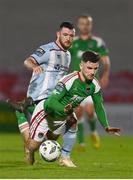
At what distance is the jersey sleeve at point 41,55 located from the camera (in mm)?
11094

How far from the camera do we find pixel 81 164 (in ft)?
37.5

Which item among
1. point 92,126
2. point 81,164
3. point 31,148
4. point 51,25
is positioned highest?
point 51,25

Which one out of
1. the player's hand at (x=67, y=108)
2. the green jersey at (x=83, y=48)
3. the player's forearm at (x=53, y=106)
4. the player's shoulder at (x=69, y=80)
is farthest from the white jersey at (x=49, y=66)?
the green jersey at (x=83, y=48)

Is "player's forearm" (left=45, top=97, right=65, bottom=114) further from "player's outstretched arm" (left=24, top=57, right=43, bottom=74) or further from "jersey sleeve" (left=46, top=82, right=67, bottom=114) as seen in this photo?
"player's outstretched arm" (left=24, top=57, right=43, bottom=74)

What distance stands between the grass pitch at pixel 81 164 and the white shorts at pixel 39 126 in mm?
358

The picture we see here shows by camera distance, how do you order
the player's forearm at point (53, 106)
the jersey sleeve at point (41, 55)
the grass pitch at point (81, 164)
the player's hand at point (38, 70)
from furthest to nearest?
the jersey sleeve at point (41, 55), the player's hand at point (38, 70), the player's forearm at point (53, 106), the grass pitch at point (81, 164)

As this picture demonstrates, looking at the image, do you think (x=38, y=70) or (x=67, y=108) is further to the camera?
(x=38, y=70)

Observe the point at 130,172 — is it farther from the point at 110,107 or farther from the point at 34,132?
the point at 110,107

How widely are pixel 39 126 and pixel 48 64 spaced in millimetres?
915

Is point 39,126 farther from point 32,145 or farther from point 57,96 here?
point 57,96

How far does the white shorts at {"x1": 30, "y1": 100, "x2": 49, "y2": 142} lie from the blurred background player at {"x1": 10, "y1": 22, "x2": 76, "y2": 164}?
13.3 inches

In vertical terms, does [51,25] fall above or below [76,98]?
above

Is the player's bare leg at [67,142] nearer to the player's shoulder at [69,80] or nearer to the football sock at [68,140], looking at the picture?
the football sock at [68,140]

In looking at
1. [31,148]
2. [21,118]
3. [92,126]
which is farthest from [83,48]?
[31,148]
